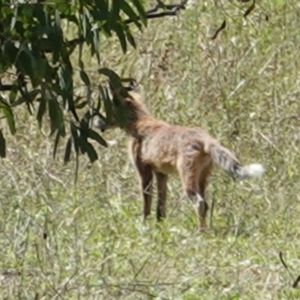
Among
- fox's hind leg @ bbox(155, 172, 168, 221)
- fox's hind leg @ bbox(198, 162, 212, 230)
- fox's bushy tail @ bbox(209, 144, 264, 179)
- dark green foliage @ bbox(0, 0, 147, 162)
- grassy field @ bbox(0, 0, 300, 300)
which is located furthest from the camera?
fox's hind leg @ bbox(155, 172, 168, 221)

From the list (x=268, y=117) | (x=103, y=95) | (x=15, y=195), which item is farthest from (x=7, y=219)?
(x=103, y=95)

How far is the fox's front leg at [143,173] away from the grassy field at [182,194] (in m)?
0.13

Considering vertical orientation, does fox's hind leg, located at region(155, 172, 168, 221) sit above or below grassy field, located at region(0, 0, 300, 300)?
below

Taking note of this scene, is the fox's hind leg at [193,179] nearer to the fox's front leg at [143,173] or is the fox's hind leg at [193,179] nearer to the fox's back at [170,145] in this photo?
the fox's back at [170,145]

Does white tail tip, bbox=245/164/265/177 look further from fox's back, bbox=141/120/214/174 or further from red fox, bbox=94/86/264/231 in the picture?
fox's back, bbox=141/120/214/174

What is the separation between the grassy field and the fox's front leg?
13cm

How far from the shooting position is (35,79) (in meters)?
4.79

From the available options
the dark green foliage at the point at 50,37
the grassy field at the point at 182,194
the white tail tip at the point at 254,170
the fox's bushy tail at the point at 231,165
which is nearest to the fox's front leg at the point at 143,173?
the grassy field at the point at 182,194

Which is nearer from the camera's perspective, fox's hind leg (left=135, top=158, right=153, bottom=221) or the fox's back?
the fox's back

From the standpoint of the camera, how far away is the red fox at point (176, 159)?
9203 mm

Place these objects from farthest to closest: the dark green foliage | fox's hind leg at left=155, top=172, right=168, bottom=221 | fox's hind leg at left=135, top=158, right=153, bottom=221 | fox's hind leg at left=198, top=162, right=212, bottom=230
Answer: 1. fox's hind leg at left=135, top=158, right=153, bottom=221
2. fox's hind leg at left=155, top=172, right=168, bottom=221
3. fox's hind leg at left=198, top=162, right=212, bottom=230
4. the dark green foliage

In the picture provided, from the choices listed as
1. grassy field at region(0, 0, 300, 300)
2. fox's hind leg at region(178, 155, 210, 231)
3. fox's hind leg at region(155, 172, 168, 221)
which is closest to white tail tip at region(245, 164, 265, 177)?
grassy field at region(0, 0, 300, 300)

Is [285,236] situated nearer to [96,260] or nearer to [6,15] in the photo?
[96,260]

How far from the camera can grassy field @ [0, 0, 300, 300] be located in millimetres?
7629
